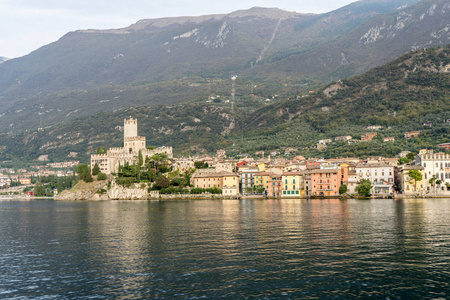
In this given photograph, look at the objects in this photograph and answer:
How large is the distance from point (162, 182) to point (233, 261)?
235 ft

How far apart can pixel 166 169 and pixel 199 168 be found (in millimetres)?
6953

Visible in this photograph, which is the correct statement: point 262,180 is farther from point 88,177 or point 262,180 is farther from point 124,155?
point 88,177

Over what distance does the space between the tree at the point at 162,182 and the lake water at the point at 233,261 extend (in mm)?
53482

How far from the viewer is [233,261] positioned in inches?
1030

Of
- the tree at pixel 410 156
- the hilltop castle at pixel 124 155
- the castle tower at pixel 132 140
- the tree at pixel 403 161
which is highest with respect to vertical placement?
the castle tower at pixel 132 140

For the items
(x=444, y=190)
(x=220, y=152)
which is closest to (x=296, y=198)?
(x=444, y=190)

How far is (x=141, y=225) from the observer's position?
145 feet

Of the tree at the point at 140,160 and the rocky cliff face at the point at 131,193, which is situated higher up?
the tree at the point at 140,160

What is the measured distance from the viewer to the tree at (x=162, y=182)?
96.8m

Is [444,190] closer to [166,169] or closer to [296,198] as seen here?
[296,198]

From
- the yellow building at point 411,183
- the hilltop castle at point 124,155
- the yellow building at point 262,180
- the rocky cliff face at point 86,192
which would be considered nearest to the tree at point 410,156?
the yellow building at point 411,183

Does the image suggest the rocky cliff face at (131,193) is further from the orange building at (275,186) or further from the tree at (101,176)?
the orange building at (275,186)

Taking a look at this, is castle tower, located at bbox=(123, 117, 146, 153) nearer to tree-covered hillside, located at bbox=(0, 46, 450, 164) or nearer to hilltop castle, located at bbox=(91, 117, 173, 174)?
hilltop castle, located at bbox=(91, 117, 173, 174)

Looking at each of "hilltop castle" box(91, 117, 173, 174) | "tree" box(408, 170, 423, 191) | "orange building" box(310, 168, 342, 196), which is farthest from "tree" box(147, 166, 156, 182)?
"tree" box(408, 170, 423, 191)
